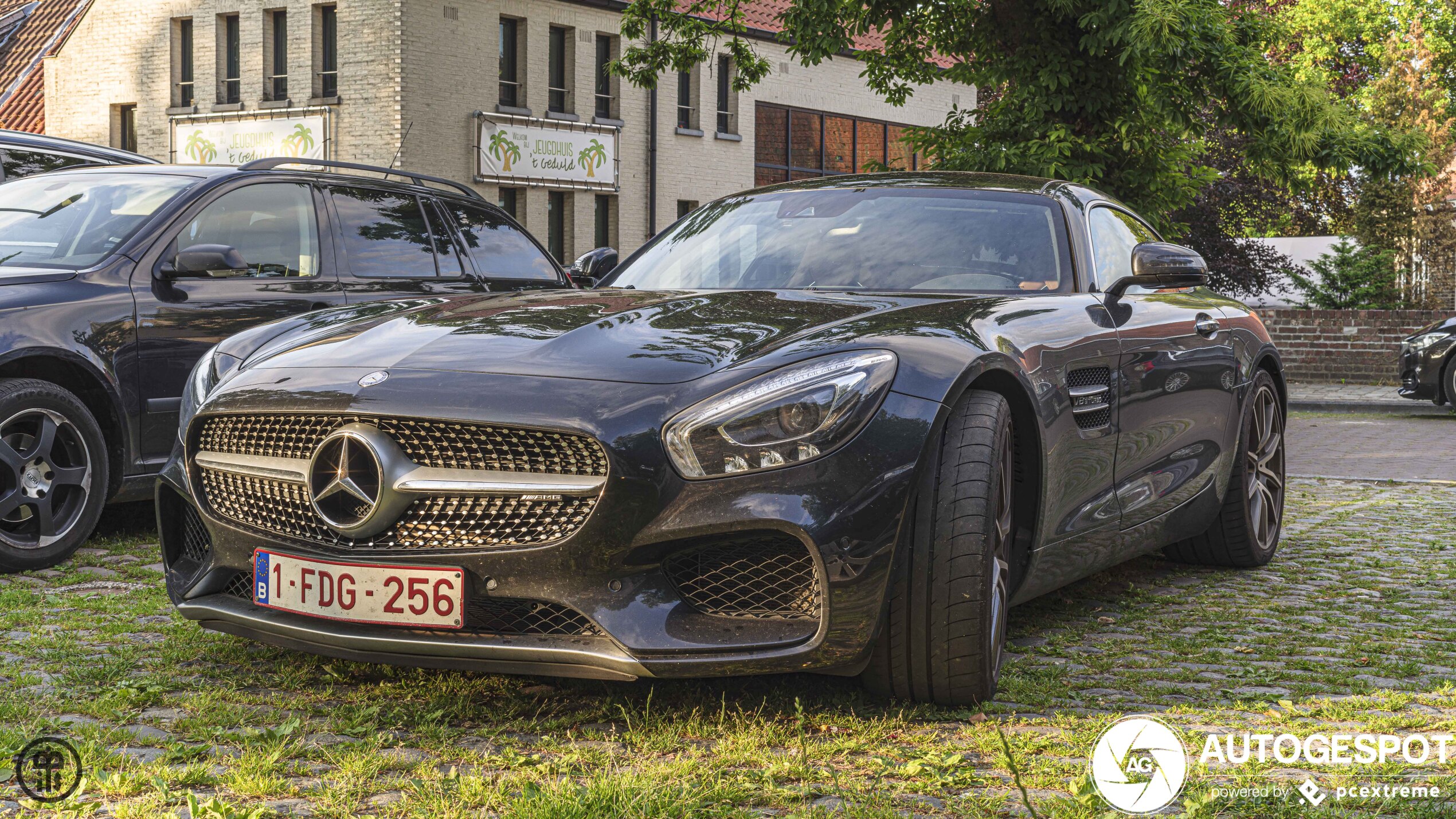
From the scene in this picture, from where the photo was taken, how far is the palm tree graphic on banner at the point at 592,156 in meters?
31.3

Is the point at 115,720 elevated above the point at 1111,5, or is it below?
below

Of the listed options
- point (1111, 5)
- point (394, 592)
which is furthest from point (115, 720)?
point (1111, 5)

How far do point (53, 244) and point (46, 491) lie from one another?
117 cm

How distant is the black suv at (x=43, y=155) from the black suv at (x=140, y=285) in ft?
3.64

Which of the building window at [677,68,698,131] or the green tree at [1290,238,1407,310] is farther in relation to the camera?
the building window at [677,68,698,131]

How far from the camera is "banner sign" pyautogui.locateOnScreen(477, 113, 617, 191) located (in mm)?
29375

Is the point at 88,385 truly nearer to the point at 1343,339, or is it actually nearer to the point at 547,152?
the point at 1343,339

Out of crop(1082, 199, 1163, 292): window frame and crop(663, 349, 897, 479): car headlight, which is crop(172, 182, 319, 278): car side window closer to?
crop(1082, 199, 1163, 292): window frame

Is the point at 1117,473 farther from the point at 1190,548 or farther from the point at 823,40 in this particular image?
the point at 823,40

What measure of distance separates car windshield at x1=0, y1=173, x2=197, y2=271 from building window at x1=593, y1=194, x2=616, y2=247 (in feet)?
83.0

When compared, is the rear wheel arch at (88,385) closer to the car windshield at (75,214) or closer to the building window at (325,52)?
the car windshield at (75,214)

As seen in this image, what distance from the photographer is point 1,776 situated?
10.1 ft

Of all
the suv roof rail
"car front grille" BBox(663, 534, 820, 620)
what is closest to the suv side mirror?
the suv roof rail

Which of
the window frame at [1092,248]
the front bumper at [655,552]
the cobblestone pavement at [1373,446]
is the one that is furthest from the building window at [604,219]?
the front bumper at [655,552]
